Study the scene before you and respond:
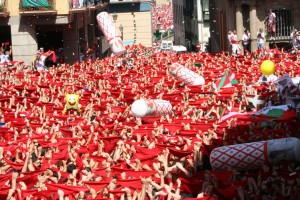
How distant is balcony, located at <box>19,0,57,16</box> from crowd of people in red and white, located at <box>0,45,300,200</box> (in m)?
17.6

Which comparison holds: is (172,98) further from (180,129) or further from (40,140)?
(40,140)

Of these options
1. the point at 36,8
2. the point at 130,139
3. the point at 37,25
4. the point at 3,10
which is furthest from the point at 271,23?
the point at 130,139

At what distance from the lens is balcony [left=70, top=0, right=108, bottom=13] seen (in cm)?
5156

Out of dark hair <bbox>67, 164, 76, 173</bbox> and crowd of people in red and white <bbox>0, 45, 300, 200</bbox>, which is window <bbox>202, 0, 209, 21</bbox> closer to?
crowd of people in red and white <bbox>0, 45, 300, 200</bbox>

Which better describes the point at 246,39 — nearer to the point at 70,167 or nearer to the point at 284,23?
the point at 284,23

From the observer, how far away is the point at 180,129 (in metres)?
19.0

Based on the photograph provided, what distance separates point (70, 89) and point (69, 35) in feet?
84.2

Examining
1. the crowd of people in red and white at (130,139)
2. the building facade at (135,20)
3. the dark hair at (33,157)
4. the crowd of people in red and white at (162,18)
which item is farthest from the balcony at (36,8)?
the crowd of people in red and white at (162,18)

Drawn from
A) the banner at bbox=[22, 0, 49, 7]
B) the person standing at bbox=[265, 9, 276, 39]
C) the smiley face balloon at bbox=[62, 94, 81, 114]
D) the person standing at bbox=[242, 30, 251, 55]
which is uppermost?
the banner at bbox=[22, 0, 49, 7]

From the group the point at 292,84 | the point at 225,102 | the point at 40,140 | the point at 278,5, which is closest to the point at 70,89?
the point at 225,102

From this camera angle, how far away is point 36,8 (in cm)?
4897

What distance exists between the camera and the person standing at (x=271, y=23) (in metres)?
51.5

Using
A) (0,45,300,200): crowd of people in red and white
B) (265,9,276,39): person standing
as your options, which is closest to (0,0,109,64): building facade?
(265,9,276,39): person standing

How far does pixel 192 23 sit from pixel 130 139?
69562mm
